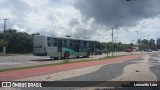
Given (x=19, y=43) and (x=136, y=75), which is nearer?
(x=136, y=75)

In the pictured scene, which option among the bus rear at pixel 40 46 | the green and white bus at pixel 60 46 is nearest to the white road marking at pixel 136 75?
the bus rear at pixel 40 46

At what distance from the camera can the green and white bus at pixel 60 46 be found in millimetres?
39406

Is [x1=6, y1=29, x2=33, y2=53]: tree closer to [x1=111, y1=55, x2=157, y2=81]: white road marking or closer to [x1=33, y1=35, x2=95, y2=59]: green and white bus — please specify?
[x1=33, y1=35, x2=95, y2=59]: green and white bus

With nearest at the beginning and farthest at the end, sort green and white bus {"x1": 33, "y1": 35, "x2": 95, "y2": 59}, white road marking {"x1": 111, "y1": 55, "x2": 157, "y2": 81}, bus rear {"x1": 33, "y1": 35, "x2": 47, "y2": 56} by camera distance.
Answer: white road marking {"x1": 111, "y1": 55, "x2": 157, "y2": 81} < bus rear {"x1": 33, "y1": 35, "x2": 47, "y2": 56} < green and white bus {"x1": 33, "y1": 35, "x2": 95, "y2": 59}

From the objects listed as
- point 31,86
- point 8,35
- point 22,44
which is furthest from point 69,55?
point 8,35

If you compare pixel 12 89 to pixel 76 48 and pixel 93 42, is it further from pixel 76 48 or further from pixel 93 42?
pixel 93 42

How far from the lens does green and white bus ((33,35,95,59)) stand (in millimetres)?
39406

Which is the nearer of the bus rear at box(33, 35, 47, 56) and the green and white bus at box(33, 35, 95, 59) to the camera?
the bus rear at box(33, 35, 47, 56)

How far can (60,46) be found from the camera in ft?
139

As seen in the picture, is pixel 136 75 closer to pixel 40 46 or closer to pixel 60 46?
pixel 40 46

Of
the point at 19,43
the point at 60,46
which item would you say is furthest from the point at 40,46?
the point at 19,43

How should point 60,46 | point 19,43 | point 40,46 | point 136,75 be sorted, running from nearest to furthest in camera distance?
point 136,75, point 40,46, point 60,46, point 19,43

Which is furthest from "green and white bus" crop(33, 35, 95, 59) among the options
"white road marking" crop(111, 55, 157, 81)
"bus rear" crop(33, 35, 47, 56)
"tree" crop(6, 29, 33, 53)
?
"tree" crop(6, 29, 33, 53)

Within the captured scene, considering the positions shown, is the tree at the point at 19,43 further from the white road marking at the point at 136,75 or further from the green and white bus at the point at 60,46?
the white road marking at the point at 136,75
